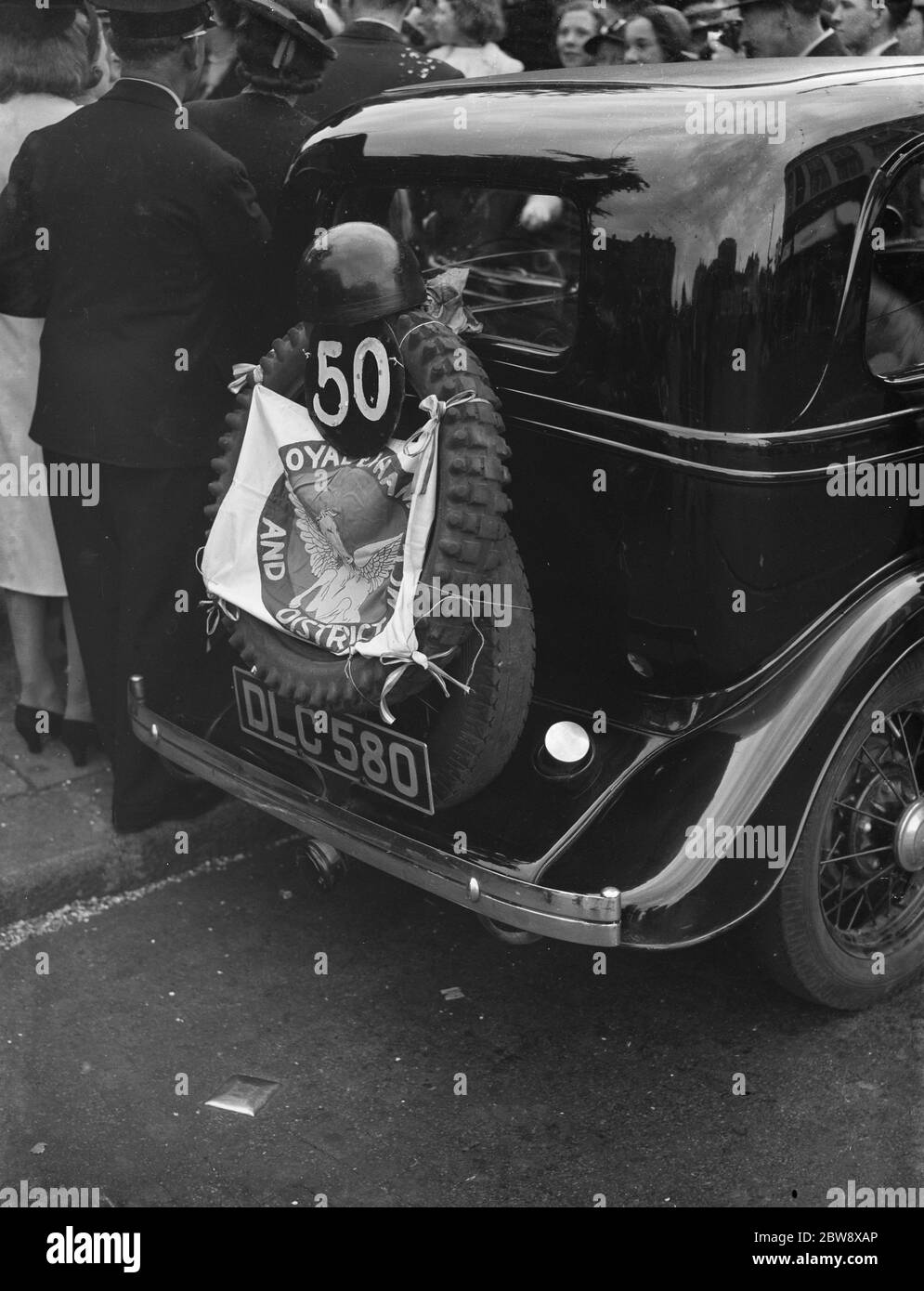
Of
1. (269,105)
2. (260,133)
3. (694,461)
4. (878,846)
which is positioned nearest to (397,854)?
(694,461)

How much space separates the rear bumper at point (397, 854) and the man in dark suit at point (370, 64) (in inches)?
85.2

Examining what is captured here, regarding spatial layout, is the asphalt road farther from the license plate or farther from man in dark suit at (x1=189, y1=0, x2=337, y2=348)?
man in dark suit at (x1=189, y1=0, x2=337, y2=348)

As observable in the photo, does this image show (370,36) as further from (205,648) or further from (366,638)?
(366,638)

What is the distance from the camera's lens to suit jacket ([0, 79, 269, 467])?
12.0 ft

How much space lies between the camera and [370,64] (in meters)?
4.89

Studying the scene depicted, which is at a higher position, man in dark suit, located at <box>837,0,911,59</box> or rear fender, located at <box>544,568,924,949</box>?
man in dark suit, located at <box>837,0,911,59</box>

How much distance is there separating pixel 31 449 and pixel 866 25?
4736mm

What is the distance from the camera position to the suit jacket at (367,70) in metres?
4.78

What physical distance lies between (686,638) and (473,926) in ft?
3.97

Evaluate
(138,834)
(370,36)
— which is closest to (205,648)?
(138,834)

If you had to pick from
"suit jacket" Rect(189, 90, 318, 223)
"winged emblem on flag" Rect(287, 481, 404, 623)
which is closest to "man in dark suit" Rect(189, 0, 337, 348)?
"suit jacket" Rect(189, 90, 318, 223)

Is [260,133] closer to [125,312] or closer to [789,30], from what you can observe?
[125,312]

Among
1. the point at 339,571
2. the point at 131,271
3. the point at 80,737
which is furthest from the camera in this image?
the point at 80,737

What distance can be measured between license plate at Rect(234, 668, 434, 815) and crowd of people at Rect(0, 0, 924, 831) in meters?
0.39
